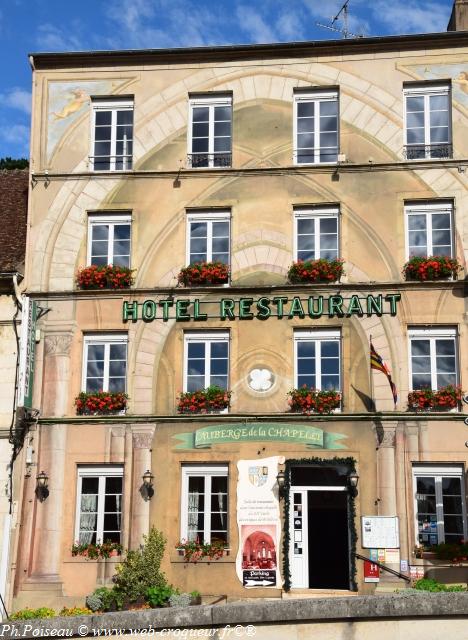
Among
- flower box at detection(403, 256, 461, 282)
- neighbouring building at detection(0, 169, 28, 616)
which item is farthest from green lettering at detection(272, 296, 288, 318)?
neighbouring building at detection(0, 169, 28, 616)

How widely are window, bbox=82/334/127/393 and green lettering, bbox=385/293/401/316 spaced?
6.28m

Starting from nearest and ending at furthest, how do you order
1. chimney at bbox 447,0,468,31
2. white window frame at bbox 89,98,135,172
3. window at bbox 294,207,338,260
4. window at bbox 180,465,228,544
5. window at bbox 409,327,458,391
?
window at bbox 180,465,228,544
window at bbox 409,327,458,391
window at bbox 294,207,338,260
white window frame at bbox 89,98,135,172
chimney at bbox 447,0,468,31

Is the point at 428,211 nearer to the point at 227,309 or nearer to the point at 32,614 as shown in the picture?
the point at 227,309

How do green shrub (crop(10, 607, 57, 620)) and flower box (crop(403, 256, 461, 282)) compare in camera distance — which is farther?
flower box (crop(403, 256, 461, 282))

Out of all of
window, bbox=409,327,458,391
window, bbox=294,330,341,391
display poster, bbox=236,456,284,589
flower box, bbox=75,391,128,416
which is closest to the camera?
display poster, bbox=236,456,284,589

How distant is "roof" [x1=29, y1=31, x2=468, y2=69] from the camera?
2375 centimetres

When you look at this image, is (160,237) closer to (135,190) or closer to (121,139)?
(135,190)

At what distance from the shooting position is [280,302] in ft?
74.9

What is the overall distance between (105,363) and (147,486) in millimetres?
3168

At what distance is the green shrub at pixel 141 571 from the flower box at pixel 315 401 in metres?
4.32

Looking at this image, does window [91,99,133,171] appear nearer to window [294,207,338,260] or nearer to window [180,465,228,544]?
window [294,207,338,260]

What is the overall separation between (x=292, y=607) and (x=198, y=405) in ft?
29.5

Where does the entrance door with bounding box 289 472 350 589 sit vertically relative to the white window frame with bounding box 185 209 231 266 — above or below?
below

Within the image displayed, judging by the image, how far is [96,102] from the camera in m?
24.9
